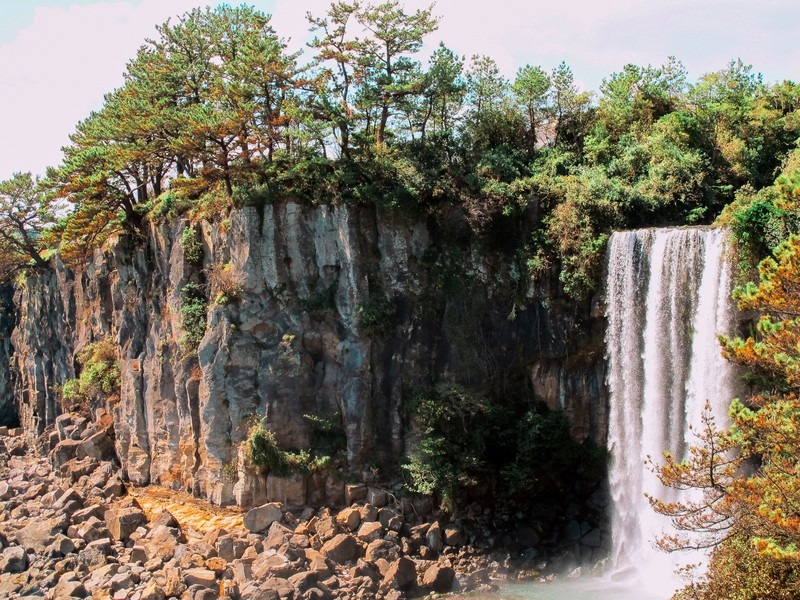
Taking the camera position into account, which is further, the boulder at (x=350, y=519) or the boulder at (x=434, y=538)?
the boulder at (x=350, y=519)

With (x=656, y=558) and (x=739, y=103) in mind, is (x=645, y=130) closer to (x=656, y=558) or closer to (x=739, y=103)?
(x=739, y=103)

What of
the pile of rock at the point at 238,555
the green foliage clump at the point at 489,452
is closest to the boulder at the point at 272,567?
the pile of rock at the point at 238,555

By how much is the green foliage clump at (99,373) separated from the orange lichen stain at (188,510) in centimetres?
522

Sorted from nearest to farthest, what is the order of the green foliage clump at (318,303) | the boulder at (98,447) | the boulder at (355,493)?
the boulder at (355,493)
the green foliage clump at (318,303)
the boulder at (98,447)

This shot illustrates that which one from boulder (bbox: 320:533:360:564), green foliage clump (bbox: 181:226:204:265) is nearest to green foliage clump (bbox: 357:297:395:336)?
boulder (bbox: 320:533:360:564)

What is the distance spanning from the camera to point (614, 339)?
834 inches

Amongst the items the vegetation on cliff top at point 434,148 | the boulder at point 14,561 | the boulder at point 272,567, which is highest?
the vegetation on cliff top at point 434,148

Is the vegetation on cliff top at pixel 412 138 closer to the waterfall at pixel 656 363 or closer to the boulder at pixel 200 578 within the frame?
the waterfall at pixel 656 363

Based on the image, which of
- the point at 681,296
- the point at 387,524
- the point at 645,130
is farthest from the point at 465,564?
the point at 645,130

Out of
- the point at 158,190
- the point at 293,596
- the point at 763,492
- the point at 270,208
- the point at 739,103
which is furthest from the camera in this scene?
the point at 158,190

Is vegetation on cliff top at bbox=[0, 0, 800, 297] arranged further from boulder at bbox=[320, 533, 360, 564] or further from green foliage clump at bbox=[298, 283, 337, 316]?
boulder at bbox=[320, 533, 360, 564]

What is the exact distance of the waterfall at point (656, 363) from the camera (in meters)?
18.5

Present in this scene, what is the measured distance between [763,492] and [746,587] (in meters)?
1.85

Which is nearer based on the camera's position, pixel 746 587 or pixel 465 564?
pixel 746 587
